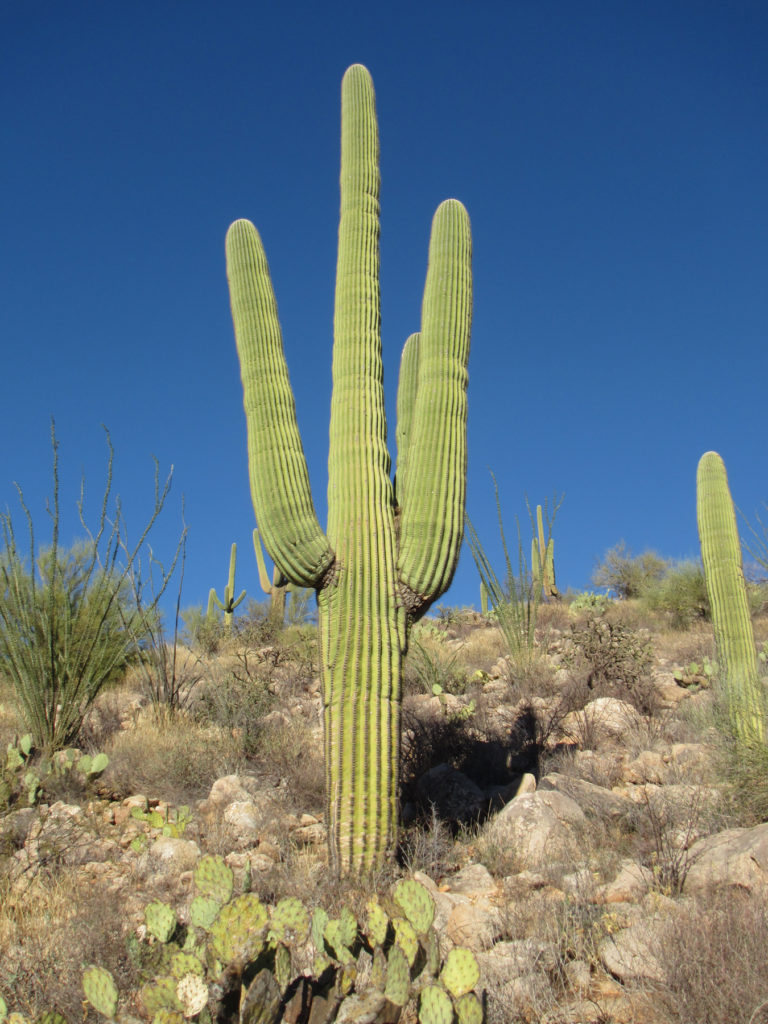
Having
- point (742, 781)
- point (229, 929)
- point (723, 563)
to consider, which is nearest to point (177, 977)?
point (229, 929)

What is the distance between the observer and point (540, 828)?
4.74m

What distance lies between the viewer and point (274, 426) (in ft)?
18.1

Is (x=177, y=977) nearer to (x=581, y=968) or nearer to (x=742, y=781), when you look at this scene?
(x=581, y=968)

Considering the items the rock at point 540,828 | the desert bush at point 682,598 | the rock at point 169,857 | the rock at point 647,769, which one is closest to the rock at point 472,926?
the rock at point 540,828

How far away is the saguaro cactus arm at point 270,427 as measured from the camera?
16.7 ft

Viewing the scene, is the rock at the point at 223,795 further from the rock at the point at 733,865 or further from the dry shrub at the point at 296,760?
the rock at the point at 733,865

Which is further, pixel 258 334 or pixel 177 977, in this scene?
pixel 258 334

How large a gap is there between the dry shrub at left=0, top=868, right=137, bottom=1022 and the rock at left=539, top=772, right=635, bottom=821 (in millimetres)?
2839

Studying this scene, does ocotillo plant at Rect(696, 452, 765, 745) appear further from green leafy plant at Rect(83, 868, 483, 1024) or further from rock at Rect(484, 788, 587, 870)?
green leafy plant at Rect(83, 868, 483, 1024)

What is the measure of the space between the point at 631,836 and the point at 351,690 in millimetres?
1967

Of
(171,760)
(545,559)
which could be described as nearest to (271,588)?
(545,559)

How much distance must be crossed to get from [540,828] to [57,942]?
2.80 meters

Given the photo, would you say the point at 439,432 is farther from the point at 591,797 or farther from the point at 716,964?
the point at 716,964

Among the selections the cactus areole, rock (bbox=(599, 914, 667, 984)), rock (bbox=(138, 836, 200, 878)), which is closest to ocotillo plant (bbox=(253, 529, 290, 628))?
the cactus areole
